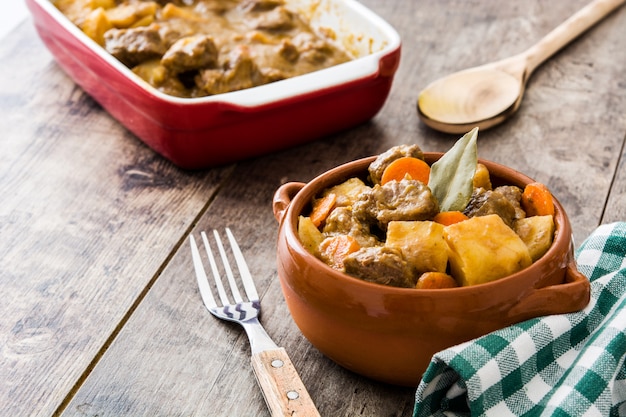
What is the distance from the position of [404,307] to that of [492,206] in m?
0.23

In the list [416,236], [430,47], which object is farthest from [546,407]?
[430,47]

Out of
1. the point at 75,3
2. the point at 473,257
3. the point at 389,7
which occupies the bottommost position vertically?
the point at 389,7

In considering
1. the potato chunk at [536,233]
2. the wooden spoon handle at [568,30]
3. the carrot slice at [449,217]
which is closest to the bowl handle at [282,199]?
the carrot slice at [449,217]

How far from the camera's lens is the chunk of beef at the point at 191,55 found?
76.8 inches

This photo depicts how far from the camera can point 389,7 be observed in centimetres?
271

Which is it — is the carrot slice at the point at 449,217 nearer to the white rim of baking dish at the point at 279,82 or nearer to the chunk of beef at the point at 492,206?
the chunk of beef at the point at 492,206

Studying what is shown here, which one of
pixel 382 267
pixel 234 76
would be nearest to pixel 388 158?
pixel 382 267

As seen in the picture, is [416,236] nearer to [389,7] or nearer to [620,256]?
[620,256]

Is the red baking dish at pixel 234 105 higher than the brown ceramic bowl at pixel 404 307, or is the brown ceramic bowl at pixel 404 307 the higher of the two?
the brown ceramic bowl at pixel 404 307

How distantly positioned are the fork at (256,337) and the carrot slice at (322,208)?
207mm

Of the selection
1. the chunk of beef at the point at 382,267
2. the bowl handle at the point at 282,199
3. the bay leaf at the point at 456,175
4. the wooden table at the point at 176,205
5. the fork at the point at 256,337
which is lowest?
the wooden table at the point at 176,205

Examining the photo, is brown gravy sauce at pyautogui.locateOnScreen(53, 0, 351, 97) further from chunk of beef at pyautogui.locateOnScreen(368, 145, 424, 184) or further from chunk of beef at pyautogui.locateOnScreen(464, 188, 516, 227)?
chunk of beef at pyautogui.locateOnScreen(464, 188, 516, 227)

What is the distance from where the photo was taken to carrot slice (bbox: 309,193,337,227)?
1.30m

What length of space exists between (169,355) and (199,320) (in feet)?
0.33
